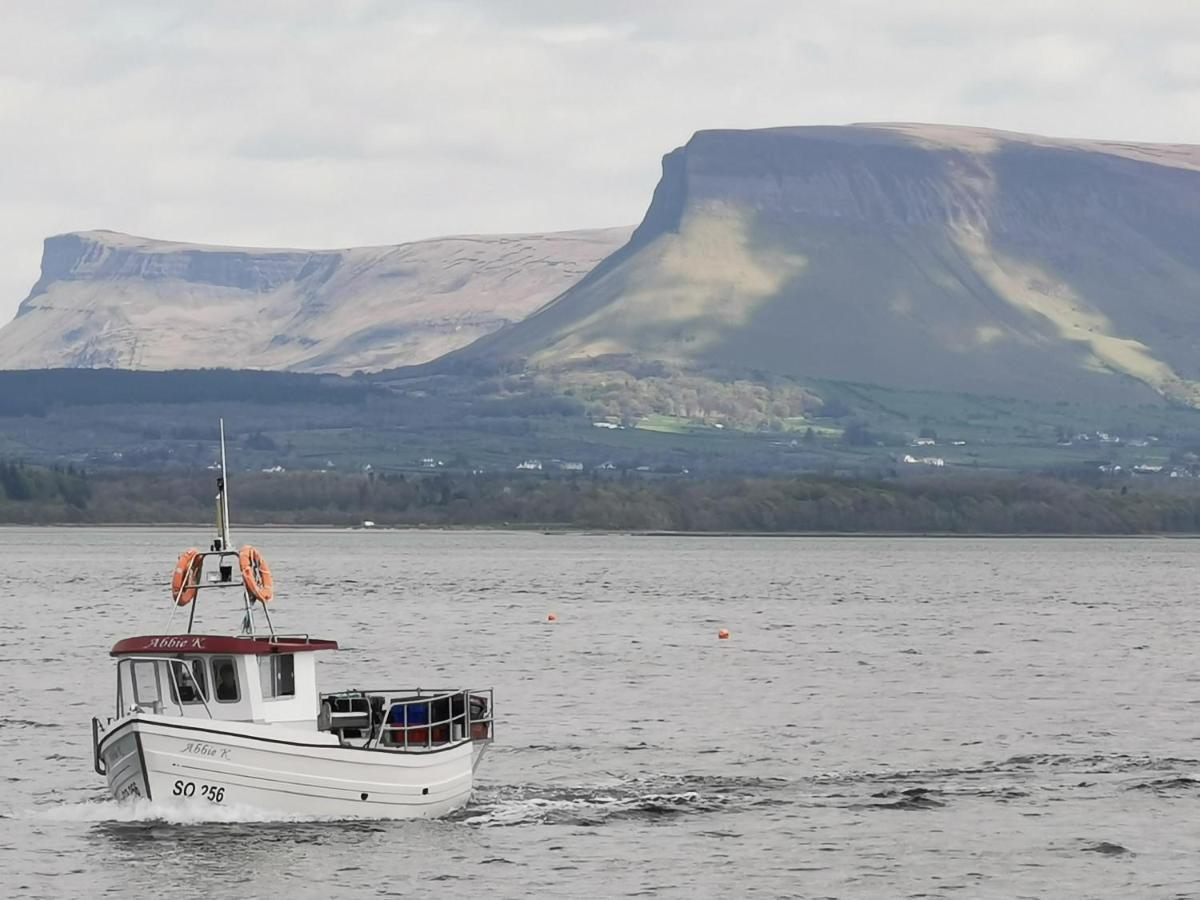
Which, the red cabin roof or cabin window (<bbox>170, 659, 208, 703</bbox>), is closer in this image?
the red cabin roof

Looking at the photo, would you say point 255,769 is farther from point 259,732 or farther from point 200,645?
point 200,645

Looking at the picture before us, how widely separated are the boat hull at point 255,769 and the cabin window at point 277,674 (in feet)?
8.24

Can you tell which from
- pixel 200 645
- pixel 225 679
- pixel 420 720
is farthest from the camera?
pixel 420 720

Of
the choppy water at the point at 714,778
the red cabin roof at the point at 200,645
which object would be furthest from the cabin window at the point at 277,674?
the choppy water at the point at 714,778

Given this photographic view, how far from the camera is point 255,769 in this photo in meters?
53.8

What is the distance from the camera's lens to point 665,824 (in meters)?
59.6

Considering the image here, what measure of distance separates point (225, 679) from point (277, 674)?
1420 millimetres

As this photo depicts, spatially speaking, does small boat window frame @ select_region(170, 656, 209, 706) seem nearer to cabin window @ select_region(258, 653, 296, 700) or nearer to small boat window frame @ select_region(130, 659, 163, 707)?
small boat window frame @ select_region(130, 659, 163, 707)

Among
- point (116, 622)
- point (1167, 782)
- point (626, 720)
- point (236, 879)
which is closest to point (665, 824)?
point (236, 879)

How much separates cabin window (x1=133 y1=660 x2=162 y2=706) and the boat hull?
4.16 feet

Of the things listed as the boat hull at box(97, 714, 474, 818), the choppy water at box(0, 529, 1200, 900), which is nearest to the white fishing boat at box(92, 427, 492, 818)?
the boat hull at box(97, 714, 474, 818)

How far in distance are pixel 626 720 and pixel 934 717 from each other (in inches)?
475

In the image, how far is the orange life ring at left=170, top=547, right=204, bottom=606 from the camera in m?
56.0

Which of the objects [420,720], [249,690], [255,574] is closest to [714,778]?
[420,720]
